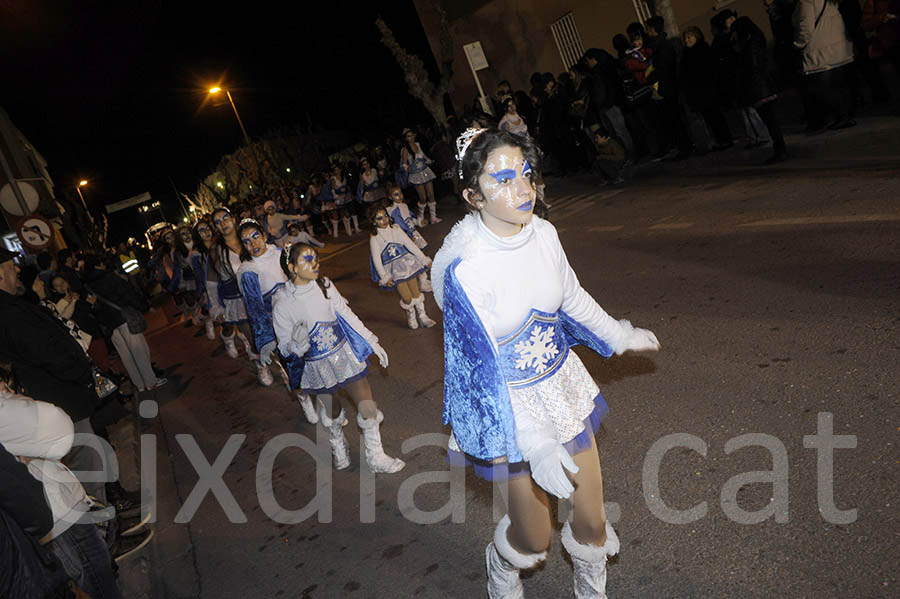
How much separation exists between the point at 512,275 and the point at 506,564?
1.32 m

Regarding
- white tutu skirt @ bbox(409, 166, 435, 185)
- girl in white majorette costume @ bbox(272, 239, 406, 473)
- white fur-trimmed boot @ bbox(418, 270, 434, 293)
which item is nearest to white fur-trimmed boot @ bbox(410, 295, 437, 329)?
white fur-trimmed boot @ bbox(418, 270, 434, 293)

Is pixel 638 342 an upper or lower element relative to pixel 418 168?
lower

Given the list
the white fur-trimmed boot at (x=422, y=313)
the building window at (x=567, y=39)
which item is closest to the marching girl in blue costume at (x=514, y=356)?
the white fur-trimmed boot at (x=422, y=313)

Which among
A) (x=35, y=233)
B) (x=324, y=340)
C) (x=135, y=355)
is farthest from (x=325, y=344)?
(x=35, y=233)

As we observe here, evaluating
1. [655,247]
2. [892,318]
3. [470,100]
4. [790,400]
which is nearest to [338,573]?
[790,400]

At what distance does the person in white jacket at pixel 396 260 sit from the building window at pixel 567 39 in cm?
1270

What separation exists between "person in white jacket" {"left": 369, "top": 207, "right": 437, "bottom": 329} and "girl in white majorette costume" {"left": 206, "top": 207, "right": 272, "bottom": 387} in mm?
1643

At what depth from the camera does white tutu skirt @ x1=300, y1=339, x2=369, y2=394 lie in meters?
5.29

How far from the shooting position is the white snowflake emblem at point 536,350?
280cm

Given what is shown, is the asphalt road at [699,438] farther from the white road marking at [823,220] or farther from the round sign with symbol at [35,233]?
the round sign with symbol at [35,233]

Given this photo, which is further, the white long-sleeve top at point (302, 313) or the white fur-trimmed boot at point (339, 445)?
the white fur-trimmed boot at point (339, 445)

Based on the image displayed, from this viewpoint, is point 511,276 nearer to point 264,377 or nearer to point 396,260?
point 396,260

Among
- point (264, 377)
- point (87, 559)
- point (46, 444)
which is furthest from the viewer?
point (264, 377)

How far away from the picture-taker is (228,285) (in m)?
9.31
